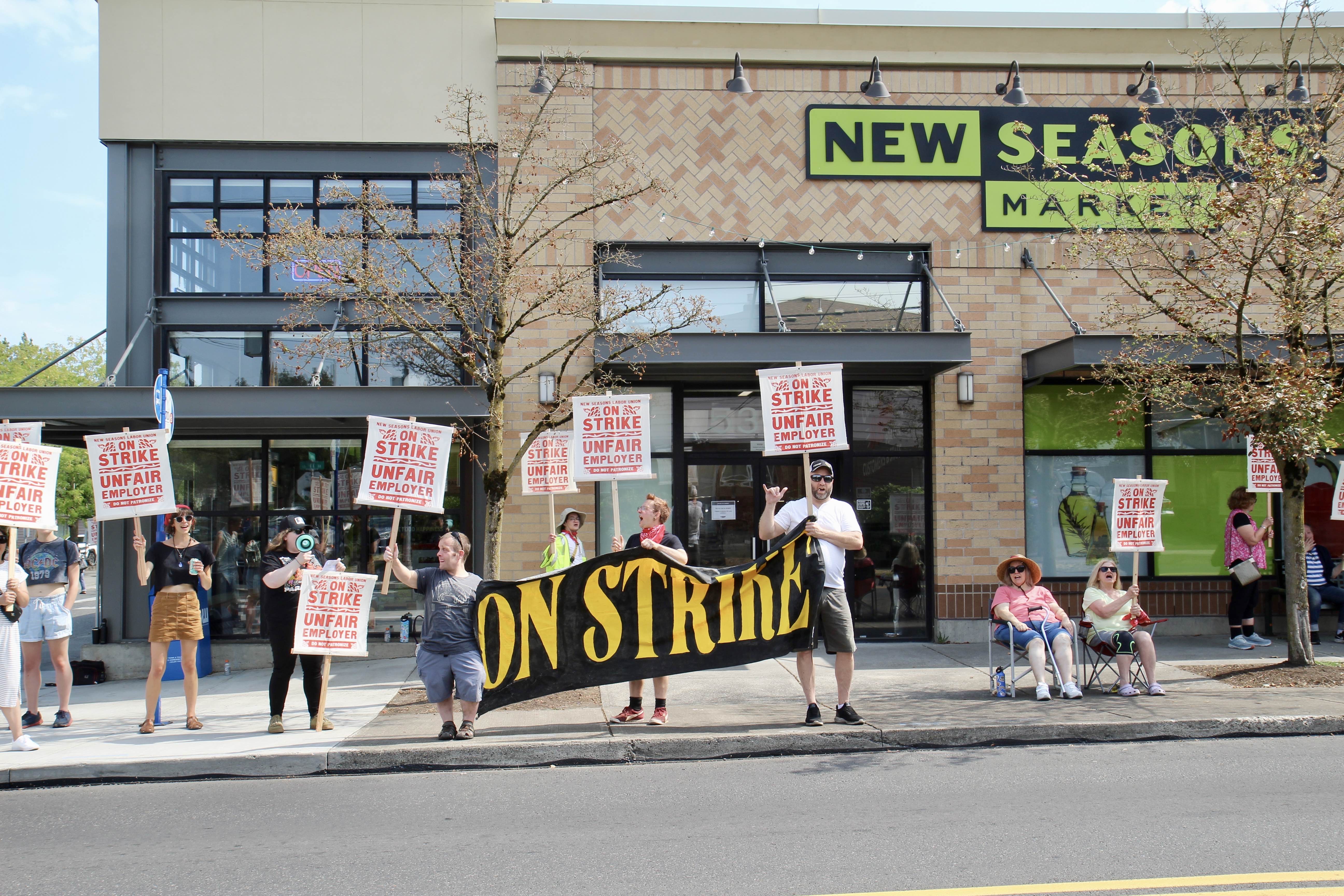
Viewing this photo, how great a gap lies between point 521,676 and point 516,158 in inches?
276

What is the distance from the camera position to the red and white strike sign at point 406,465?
7941mm

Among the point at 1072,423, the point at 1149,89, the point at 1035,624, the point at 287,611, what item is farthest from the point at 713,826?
the point at 1149,89

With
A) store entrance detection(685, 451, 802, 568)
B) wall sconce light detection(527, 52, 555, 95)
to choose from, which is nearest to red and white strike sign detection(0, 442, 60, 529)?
wall sconce light detection(527, 52, 555, 95)

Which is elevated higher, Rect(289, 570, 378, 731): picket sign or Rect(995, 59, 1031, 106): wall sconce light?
Rect(995, 59, 1031, 106): wall sconce light

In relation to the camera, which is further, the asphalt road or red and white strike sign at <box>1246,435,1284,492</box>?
red and white strike sign at <box>1246,435,1284,492</box>

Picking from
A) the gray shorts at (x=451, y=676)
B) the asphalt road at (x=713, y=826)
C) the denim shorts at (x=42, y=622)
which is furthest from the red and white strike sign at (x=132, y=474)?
the gray shorts at (x=451, y=676)

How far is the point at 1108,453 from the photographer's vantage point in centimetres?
1267

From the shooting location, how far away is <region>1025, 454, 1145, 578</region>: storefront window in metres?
12.6

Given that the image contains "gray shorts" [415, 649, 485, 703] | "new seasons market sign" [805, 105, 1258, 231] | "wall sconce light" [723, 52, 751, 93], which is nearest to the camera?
"gray shorts" [415, 649, 485, 703]

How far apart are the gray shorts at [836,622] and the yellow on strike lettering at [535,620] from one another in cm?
205

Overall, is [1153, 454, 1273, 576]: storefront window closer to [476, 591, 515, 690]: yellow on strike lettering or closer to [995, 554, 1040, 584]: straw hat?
[995, 554, 1040, 584]: straw hat

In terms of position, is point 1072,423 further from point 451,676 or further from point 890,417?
point 451,676

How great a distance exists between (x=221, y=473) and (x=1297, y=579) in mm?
12046

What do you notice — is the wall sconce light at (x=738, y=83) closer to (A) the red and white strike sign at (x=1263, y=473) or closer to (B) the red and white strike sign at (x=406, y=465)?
(B) the red and white strike sign at (x=406, y=465)
